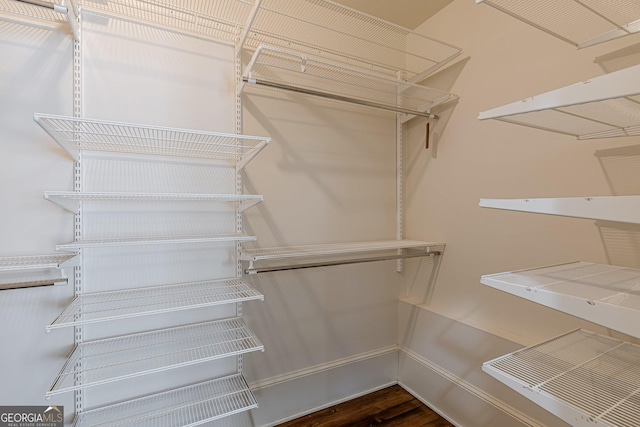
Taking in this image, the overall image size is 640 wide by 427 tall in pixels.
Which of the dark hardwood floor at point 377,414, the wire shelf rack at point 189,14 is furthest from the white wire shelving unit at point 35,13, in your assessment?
the dark hardwood floor at point 377,414

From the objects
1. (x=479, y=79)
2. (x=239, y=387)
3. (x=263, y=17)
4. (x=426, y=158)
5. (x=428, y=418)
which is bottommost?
(x=428, y=418)

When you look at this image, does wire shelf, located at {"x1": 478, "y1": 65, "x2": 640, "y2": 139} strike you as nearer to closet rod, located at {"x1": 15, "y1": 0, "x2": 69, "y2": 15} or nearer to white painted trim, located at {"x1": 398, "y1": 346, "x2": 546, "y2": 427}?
white painted trim, located at {"x1": 398, "y1": 346, "x2": 546, "y2": 427}

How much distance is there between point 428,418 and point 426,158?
1.58 meters

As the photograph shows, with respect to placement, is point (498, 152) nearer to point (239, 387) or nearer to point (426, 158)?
point (426, 158)

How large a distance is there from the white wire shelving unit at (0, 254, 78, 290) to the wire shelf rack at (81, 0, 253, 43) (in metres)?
1.06

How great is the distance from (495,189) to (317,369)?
1.46 metres

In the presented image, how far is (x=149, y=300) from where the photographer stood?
4.11ft

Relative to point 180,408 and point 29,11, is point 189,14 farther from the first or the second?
point 180,408

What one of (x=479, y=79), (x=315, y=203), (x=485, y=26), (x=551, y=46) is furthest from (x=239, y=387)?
(x=485, y=26)

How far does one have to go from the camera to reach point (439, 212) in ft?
6.07

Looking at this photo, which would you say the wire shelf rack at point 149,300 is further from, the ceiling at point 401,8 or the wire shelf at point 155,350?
the ceiling at point 401,8

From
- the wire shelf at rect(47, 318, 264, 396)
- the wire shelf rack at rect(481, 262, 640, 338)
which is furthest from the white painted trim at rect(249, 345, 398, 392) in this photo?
the wire shelf rack at rect(481, 262, 640, 338)

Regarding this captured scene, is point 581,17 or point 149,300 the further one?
point 149,300

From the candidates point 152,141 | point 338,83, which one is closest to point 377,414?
point 152,141
